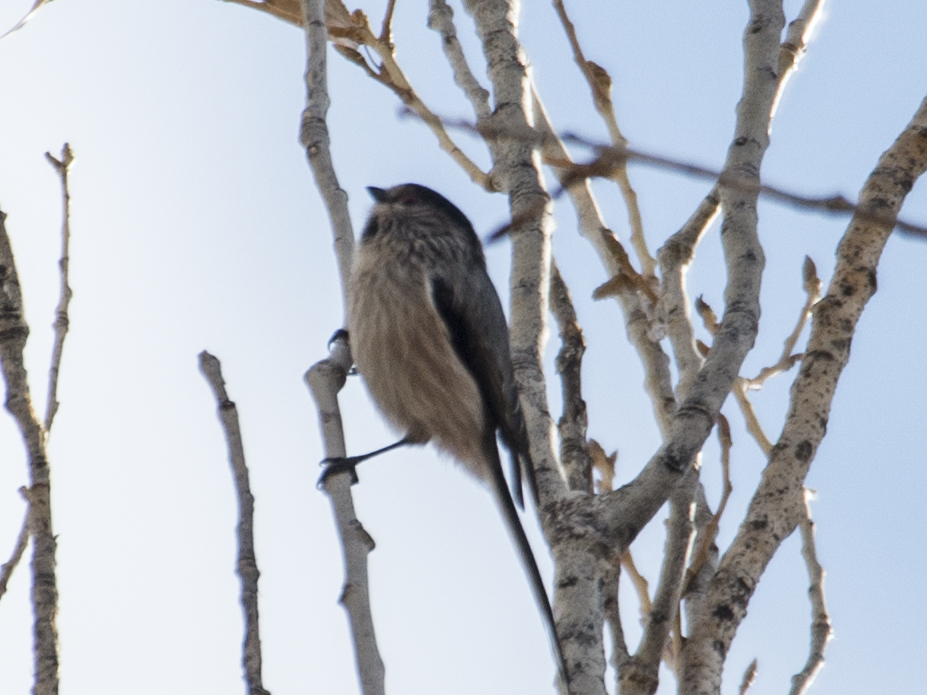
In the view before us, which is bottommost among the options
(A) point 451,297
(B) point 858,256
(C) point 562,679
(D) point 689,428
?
(C) point 562,679

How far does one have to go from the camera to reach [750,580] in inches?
122

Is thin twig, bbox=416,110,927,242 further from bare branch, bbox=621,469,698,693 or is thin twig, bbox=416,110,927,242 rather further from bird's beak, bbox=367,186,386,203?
bird's beak, bbox=367,186,386,203

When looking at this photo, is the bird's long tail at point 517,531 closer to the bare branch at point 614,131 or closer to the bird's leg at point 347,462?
the bird's leg at point 347,462

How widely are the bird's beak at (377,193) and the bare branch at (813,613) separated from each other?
2.53 m

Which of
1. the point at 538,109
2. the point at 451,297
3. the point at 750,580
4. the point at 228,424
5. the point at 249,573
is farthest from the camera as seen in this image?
the point at 451,297

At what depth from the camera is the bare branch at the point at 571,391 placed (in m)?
3.55

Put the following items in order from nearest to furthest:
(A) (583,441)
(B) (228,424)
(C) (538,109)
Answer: (B) (228,424)
(A) (583,441)
(C) (538,109)

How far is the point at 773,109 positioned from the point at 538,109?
3.48ft

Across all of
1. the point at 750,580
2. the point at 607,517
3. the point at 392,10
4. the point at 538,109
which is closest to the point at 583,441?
the point at 750,580

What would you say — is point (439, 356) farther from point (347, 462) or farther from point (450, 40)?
point (347, 462)

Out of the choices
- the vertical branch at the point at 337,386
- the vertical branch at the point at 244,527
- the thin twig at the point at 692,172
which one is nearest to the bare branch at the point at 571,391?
the vertical branch at the point at 337,386

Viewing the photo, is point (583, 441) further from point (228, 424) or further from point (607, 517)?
point (228, 424)

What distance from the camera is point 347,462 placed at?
2945mm

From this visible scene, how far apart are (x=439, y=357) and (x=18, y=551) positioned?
6.88ft
